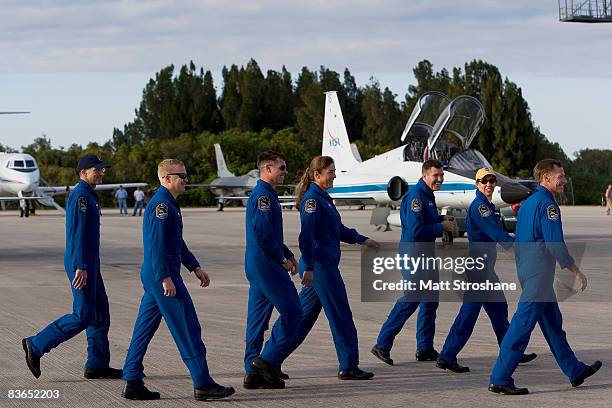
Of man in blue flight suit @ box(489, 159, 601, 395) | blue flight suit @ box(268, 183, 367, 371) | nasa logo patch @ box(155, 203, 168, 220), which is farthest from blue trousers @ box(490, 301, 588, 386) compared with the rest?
nasa logo patch @ box(155, 203, 168, 220)

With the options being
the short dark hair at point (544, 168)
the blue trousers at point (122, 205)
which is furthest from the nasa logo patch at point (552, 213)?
the blue trousers at point (122, 205)

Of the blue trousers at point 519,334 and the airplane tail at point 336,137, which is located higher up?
the airplane tail at point 336,137

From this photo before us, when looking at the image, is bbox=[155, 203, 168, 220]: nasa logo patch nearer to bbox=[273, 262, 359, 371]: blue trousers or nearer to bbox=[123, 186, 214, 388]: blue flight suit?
bbox=[123, 186, 214, 388]: blue flight suit

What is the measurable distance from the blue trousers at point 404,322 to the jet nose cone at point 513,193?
1402 centimetres

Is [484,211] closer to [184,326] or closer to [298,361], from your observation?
[298,361]

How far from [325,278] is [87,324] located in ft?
6.30

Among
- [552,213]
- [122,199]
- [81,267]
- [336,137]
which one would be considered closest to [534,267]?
[552,213]

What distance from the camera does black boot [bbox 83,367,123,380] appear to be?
8828 mm

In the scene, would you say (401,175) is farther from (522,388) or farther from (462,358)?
(522,388)

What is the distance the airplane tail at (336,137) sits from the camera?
3069cm

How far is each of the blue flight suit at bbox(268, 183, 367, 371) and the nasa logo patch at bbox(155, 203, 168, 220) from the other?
1177 mm

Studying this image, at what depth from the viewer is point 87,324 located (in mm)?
8641

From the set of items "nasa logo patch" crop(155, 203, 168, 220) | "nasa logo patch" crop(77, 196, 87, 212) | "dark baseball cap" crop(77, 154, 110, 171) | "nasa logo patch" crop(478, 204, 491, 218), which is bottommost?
"nasa logo patch" crop(478, 204, 491, 218)

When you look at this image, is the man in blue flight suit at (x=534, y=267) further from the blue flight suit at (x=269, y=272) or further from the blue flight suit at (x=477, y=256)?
the blue flight suit at (x=269, y=272)
